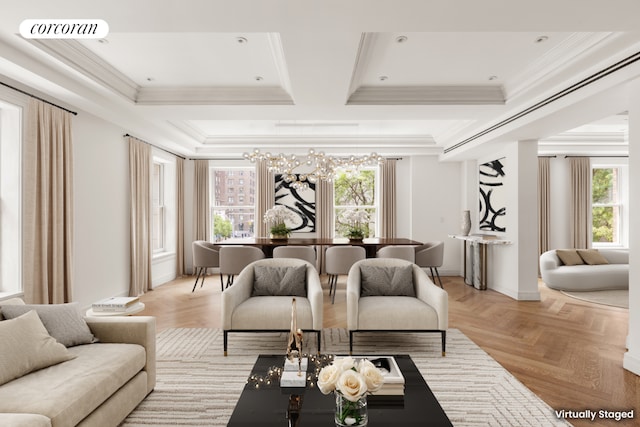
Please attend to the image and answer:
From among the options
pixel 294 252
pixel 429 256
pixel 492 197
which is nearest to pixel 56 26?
pixel 294 252

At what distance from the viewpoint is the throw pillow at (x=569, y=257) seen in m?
6.42

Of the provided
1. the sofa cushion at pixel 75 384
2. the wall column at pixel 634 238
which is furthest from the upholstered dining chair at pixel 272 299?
the wall column at pixel 634 238

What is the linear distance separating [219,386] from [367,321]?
1.33 metres

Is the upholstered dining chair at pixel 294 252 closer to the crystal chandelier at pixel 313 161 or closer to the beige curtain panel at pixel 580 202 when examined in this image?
the crystal chandelier at pixel 313 161

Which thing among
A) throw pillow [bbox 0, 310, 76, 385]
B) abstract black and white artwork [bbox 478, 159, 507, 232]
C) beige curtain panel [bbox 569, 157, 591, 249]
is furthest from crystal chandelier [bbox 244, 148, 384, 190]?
beige curtain panel [bbox 569, 157, 591, 249]

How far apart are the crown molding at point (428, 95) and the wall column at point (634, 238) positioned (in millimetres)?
1359

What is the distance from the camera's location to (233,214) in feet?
27.0

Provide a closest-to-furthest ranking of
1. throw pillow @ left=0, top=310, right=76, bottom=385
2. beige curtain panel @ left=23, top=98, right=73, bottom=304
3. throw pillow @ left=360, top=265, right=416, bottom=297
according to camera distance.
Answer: throw pillow @ left=0, top=310, right=76, bottom=385
beige curtain panel @ left=23, top=98, right=73, bottom=304
throw pillow @ left=360, top=265, right=416, bottom=297

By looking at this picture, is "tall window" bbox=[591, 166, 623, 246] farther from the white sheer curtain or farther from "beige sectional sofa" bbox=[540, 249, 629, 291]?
"beige sectional sofa" bbox=[540, 249, 629, 291]

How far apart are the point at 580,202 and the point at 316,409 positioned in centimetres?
779

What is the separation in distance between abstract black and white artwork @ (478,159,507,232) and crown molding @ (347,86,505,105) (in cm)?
230

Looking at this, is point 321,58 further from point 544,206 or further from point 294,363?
point 544,206

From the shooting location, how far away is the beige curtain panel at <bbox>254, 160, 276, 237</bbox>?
7844 millimetres

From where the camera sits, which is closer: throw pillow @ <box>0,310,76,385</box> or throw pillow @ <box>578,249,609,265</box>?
throw pillow @ <box>0,310,76,385</box>
